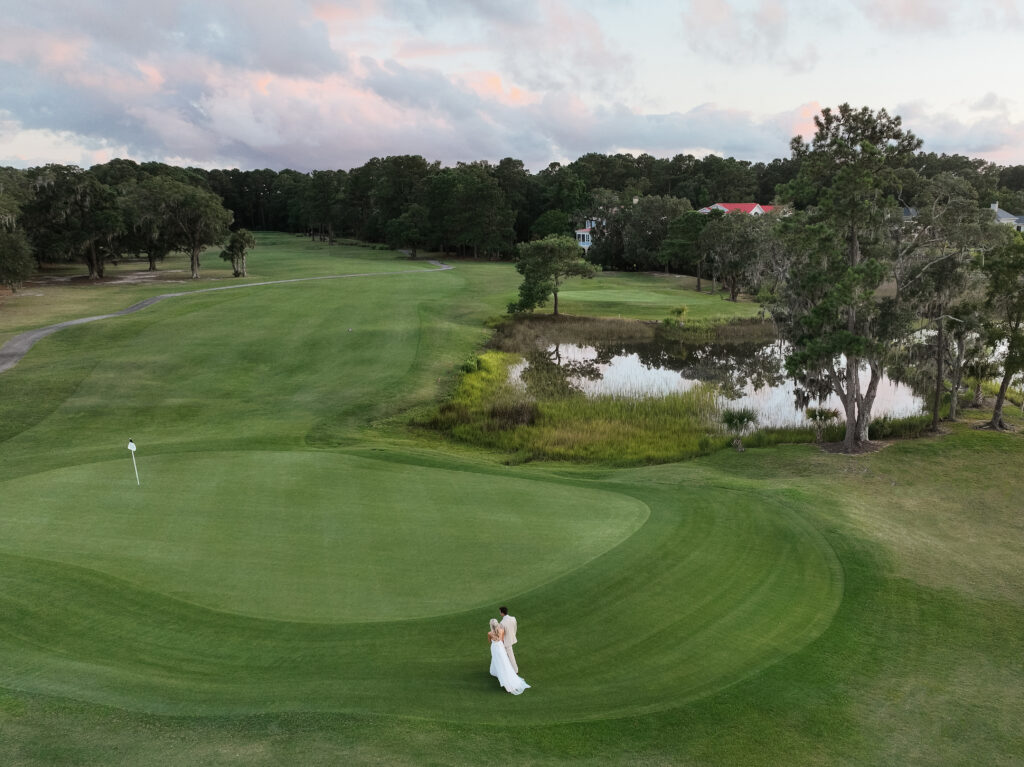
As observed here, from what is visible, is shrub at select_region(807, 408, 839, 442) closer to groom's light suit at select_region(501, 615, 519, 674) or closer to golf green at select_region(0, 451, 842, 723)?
golf green at select_region(0, 451, 842, 723)

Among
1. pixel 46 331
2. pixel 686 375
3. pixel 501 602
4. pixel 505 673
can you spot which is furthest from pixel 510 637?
pixel 46 331

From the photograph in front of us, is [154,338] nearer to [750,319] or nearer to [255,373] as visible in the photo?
[255,373]

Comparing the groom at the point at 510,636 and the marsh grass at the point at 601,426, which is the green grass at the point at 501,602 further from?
the marsh grass at the point at 601,426

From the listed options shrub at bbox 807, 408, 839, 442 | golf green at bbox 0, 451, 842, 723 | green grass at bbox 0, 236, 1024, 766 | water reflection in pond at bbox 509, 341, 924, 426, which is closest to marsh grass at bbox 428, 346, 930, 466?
shrub at bbox 807, 408, 839, 442

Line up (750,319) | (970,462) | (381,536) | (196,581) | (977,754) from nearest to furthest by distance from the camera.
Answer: (977,754), (196,581), (381,536), (970,462), (750,319)

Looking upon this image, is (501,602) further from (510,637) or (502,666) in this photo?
(502,666)

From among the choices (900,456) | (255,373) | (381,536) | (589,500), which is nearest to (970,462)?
(900,456)

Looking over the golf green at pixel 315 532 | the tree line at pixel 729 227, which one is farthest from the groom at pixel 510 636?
the tree line at pixel 729 227
